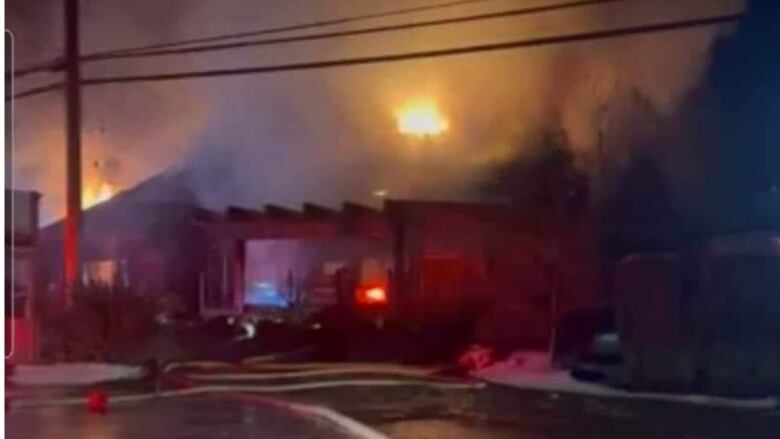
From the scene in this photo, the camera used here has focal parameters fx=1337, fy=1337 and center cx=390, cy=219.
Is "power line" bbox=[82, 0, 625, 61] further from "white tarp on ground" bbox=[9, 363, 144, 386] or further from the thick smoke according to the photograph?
"white tarp on ground" bbox=[9, 363, 144, 386]

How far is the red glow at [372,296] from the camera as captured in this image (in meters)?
1.89

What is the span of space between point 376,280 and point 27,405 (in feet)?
1.81

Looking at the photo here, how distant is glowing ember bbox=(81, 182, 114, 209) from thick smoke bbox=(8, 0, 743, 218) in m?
0.03

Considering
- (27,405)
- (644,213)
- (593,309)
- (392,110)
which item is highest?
(392,110)

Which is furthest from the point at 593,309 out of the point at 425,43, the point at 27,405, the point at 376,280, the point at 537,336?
the point at 27,405

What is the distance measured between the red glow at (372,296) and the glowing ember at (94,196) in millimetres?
396

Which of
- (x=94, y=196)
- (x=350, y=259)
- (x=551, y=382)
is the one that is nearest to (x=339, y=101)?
(x=350, y=259)

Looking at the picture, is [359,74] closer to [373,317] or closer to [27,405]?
[373,317]

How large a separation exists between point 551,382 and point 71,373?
2.30 feet

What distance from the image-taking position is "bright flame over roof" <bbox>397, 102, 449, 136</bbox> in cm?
187

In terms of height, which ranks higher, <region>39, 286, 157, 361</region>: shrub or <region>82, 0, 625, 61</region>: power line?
<region>82, 0, 625, 61</region>: power line

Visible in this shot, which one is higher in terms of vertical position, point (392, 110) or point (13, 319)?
point (392, 110)

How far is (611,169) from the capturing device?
181 centimetres

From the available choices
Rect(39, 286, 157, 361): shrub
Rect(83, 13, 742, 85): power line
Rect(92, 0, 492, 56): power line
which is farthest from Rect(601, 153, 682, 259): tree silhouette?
Rect(39, 286, 157, 361): shrub
